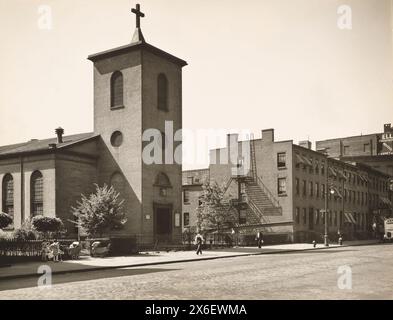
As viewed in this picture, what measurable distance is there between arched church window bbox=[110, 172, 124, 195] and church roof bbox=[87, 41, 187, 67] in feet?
32.9

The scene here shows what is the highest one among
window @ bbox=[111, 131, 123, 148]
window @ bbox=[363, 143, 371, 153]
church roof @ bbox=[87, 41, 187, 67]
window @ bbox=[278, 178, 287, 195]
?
church roof @ bbox=[87, 41, 187, 67]

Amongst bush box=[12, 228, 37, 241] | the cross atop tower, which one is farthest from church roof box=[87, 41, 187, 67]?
bush box=[12, 228, 37, 241]

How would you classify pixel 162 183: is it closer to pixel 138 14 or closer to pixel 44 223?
pixel 44 223

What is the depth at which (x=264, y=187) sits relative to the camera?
56375 mm

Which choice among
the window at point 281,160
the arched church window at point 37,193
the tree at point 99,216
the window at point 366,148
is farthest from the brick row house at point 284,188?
the window at point 366,148

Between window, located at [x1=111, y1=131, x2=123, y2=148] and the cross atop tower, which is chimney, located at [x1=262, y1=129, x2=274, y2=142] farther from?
the cross atop tower

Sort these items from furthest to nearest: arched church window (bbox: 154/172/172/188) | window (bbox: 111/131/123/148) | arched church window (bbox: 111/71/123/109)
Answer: arched church window (bbox: 111/71/123/109), window (bbox: 111/131/123/148), arched church window (bbox: 154/172/172/188)

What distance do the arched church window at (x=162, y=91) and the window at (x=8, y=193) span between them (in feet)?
47.9

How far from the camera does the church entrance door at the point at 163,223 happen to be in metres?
39.1

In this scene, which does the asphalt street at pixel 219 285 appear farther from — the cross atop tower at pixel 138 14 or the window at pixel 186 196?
the window at pixel 186 196

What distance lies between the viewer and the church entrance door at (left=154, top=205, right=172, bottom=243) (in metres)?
39.1
